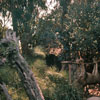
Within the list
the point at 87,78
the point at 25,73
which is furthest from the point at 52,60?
the point at 25,73

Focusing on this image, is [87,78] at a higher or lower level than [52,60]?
lower

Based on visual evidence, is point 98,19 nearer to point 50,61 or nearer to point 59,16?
point 59,16

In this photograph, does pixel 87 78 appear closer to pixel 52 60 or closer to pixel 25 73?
pixel 52 60

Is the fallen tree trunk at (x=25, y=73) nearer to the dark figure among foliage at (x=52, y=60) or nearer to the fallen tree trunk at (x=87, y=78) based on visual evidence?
the fallen tree trunk at (x=87, y=78)

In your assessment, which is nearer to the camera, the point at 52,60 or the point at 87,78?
the point at 87,78

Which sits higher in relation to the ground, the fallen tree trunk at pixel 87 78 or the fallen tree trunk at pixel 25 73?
the fallen tree trunk at pixel 25 73

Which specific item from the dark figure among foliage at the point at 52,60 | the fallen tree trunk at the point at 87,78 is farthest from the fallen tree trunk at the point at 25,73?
the dark figure among foliage at the point at 52,60

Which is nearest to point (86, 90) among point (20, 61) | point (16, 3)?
point (20, 61)

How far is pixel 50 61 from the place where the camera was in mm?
10680

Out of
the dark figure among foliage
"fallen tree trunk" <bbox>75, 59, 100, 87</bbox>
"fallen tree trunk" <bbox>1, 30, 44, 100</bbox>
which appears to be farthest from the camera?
the dark figure among foliage

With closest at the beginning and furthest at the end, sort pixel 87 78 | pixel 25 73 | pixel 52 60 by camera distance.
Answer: pixel 25 73 < pixel 87 78 < pixel 52 60

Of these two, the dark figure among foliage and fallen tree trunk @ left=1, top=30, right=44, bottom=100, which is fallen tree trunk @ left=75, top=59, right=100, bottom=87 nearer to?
the dark figure among foliage

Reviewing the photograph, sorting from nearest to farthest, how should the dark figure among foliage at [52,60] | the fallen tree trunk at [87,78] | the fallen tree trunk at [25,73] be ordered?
1. the fallen tree trunk at [25,73]
2. the fallen tree trunk at [87,78]
3. the dark figure among foliage at [52,60]

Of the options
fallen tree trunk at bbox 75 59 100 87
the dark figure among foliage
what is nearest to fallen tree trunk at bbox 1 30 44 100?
fallen tree trunk at bbox 75 59 100 87
